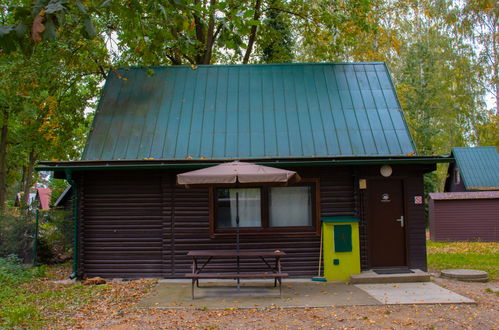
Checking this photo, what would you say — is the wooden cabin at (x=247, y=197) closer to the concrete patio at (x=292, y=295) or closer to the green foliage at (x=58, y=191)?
the concrete patio at (x=292, y=295)

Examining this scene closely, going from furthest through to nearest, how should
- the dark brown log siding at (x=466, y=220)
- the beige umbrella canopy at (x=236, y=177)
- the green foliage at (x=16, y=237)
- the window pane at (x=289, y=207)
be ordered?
1. the dark brown log siding at (x=466, y=220)
2. the green foliage at (x=16, y=237)
3. the window pane at (x=289, y=207)
4. the beige umbrella canopy at (x=236, y=177)

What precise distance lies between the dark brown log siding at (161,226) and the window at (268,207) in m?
0.19

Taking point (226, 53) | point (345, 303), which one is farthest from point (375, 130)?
point (226, 53)

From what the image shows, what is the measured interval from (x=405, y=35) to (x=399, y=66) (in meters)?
2.29

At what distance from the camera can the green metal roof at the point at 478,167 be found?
80.6 feet

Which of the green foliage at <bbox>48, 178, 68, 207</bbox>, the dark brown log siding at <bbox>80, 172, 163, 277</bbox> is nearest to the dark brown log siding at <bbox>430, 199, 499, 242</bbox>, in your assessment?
the dark brown log siding at <bbox>80, 172, 163, 277</bbox>

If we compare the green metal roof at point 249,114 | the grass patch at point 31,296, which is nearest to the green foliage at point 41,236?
the grass patch at point 31,296

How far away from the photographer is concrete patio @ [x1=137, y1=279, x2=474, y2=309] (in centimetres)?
759

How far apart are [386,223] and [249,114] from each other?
4004 mm

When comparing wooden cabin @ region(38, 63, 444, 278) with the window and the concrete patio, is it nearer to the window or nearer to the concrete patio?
the window

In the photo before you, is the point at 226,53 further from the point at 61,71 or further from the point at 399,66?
the point at 399,66

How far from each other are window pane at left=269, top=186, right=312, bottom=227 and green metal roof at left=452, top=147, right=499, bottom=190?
17.5m

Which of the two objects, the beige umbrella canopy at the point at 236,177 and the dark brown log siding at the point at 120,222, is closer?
the beige umbrella canopy at the point at 236,177

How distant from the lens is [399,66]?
3572 cm
